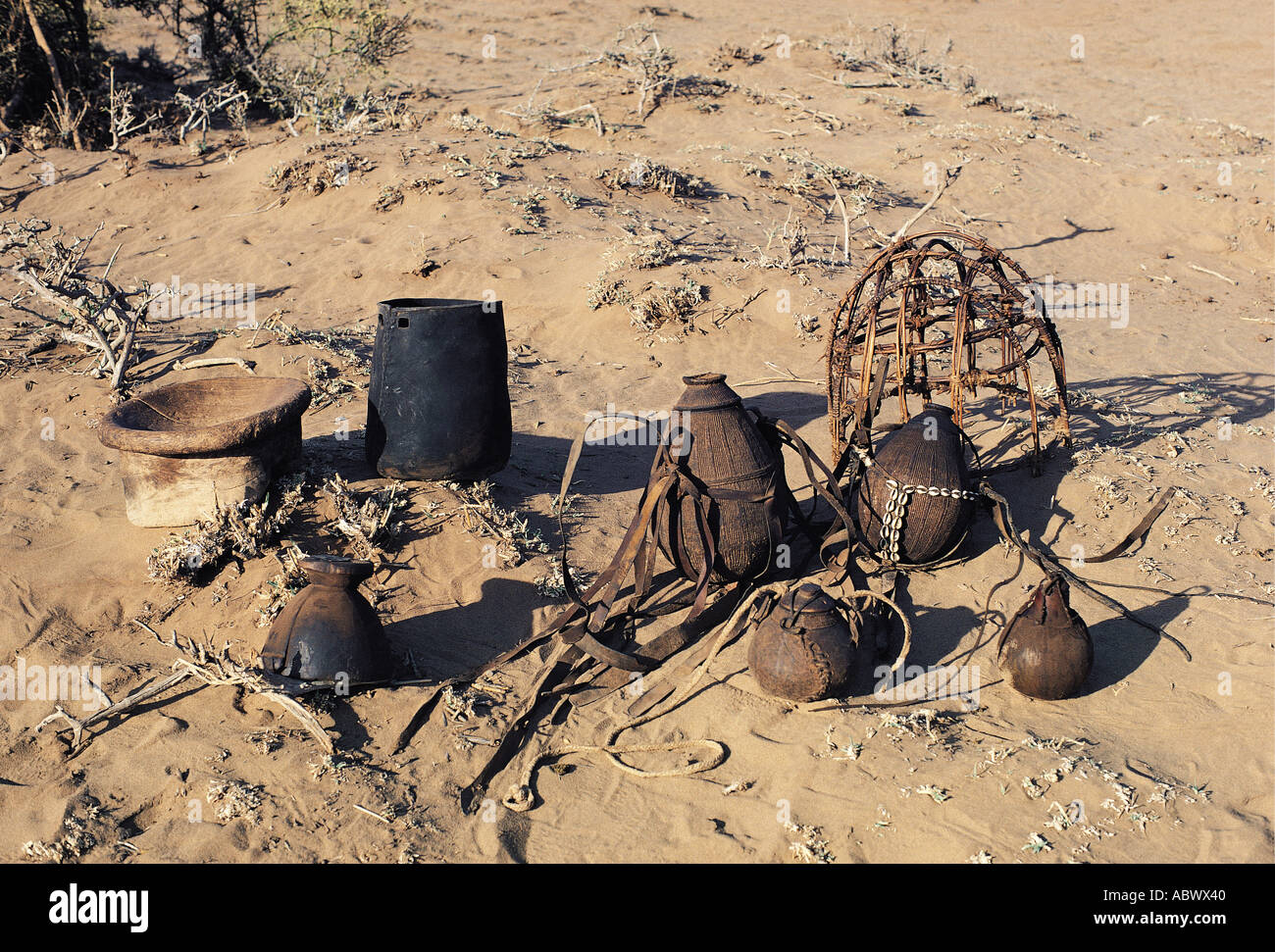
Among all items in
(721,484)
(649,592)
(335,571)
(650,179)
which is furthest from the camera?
(650,179)

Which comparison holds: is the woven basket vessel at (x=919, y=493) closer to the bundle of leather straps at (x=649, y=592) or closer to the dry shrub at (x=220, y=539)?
the bundle of leather straps at (x=649, y=592)

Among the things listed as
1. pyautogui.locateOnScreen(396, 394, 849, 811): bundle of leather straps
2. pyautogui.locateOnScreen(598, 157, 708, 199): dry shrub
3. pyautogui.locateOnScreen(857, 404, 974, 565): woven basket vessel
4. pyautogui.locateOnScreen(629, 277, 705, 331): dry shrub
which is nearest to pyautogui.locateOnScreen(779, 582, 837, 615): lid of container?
pyautogui.locateOnScreen(396, 394, 849, 811): bundle of leather straps

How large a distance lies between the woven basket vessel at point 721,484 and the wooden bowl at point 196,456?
1961 mm

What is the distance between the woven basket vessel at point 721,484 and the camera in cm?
450

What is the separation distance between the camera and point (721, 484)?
4.50 m

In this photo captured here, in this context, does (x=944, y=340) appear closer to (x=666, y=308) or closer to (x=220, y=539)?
(x=666, y=308)

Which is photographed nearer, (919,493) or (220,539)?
(220,539)

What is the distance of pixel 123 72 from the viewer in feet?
48.6

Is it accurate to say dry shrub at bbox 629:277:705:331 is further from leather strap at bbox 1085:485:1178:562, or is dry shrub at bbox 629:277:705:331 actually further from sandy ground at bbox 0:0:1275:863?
leather strap at bbox 1085:485:1178:562

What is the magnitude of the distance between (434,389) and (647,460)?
5.91 feet

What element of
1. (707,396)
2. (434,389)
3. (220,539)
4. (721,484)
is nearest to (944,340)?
(707,396)

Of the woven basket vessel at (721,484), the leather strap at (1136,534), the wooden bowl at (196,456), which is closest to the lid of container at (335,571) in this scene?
the wooden bowl at (196,456)

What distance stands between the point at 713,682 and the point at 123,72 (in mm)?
15235
